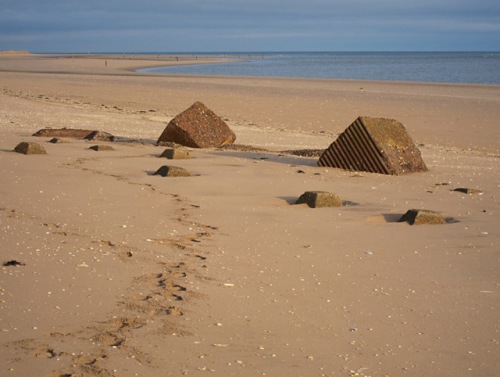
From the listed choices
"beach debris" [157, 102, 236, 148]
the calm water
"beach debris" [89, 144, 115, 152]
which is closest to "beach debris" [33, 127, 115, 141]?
"beach debris" [157, 102, 236, 148]

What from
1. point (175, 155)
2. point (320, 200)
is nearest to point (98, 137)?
point (175, 155)

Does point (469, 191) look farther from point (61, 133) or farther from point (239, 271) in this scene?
point (61, 133)

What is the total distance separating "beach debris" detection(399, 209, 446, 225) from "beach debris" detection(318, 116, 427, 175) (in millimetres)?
2450

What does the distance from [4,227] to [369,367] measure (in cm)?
289

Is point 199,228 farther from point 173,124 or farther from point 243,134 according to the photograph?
point 243,134

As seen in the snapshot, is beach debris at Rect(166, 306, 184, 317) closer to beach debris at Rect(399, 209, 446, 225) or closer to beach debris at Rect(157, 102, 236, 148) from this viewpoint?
beach debris at Rect(399, 209, 446, 225)

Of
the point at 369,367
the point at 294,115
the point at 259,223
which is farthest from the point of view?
the point at 294,115

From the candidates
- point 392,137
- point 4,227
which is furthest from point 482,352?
point 392,137

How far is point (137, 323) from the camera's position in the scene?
359 centimetres

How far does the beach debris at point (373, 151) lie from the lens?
828 centimetres

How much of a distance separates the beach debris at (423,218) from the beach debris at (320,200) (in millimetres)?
661

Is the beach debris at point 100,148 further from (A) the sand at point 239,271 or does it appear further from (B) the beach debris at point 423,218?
(B) the beach debris at point 423,218

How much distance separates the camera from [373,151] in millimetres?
8320

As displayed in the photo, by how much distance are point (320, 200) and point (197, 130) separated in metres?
4.41
